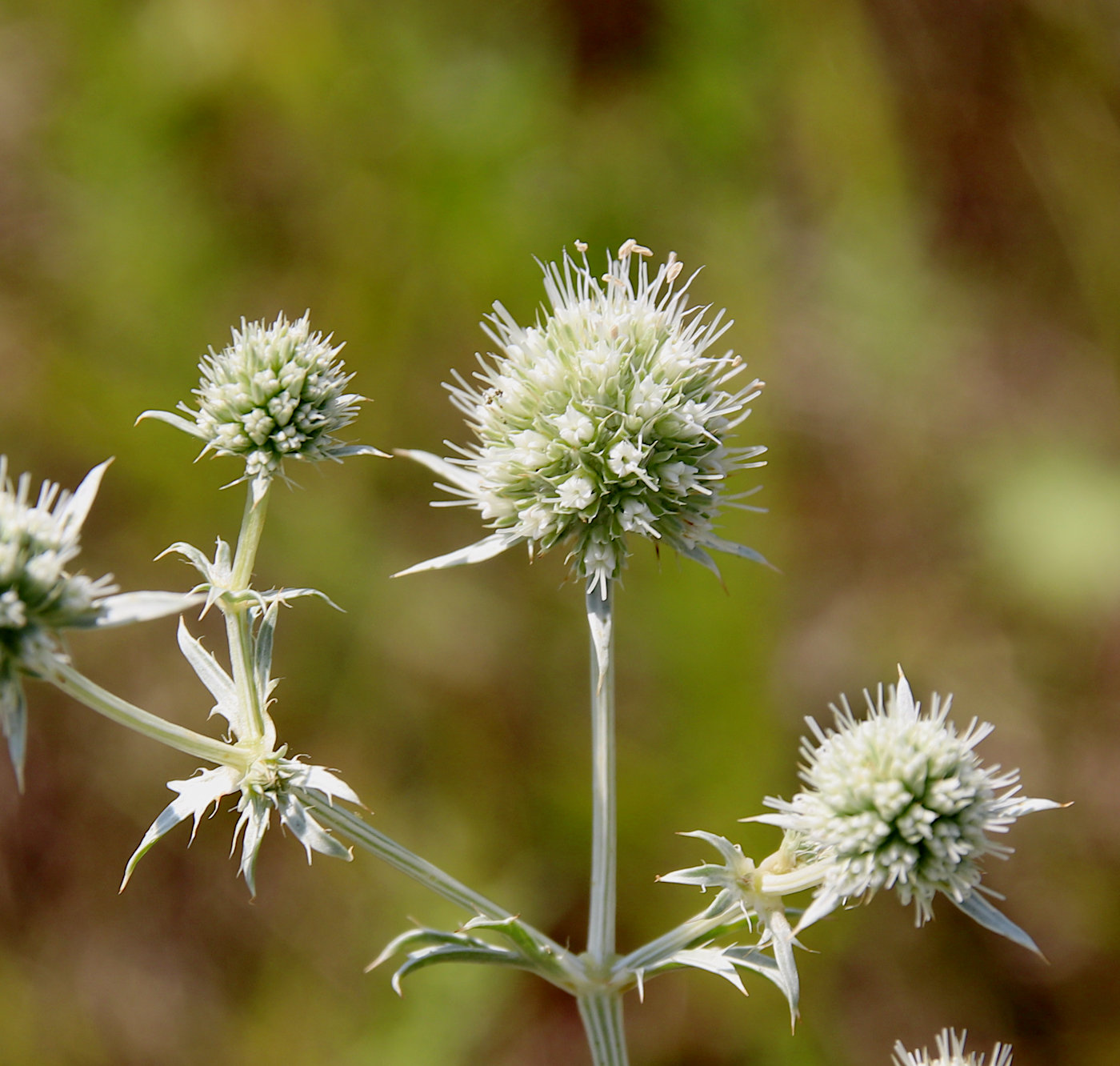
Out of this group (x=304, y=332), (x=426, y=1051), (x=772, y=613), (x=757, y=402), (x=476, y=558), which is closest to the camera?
(x=476, y=558)

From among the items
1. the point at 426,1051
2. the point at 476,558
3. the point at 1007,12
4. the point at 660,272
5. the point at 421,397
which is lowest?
the point at 426,1051

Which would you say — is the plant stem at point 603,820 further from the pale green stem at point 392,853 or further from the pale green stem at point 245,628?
the pale green stem at point 245,628

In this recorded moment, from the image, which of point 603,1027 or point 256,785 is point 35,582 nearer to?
point 256,785

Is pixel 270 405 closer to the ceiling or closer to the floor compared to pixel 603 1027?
closer to the ceiling

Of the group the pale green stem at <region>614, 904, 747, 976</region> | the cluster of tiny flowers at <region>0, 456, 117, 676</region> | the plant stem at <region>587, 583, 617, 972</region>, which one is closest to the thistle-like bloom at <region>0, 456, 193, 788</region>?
the cluster of tiny flowers at <region>0, 456, 117, 676</region>

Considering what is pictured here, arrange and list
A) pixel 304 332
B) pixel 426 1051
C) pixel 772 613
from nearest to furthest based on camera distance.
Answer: pixel 304 332
pixel 426 1051
pixel 772 613

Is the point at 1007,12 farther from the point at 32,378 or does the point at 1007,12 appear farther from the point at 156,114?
the point at 32,378

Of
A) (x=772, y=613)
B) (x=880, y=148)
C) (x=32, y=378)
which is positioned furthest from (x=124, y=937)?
(x=880, y=148)

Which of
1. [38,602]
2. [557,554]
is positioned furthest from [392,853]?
[557,554]
